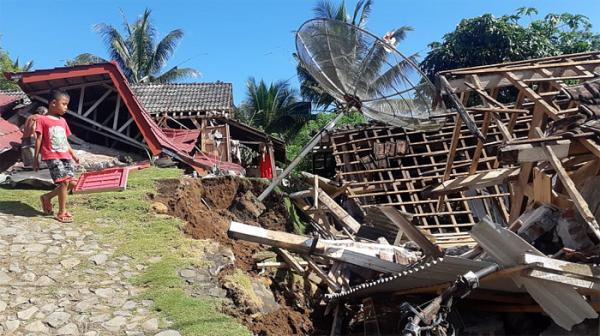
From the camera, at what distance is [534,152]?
15.4 feet

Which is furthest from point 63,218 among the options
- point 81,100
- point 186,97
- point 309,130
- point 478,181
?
→ point 309,130

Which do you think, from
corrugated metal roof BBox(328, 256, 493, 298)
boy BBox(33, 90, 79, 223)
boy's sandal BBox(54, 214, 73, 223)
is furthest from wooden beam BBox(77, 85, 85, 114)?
corrugated metal roof BBox(328, 256, 493, 298)

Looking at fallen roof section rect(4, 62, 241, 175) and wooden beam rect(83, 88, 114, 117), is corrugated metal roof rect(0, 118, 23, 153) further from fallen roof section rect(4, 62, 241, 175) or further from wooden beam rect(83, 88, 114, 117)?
wooden beam rect(83, 88, 114, 117)

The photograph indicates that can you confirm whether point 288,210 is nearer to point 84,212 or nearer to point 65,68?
point 84,212

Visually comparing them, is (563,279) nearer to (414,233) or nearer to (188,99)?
(414,233)

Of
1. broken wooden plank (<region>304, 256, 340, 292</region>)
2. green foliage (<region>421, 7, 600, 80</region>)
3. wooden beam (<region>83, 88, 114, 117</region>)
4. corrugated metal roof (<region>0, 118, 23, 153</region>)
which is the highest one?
green foliage (<region>421, 7, 600, 80</region>)

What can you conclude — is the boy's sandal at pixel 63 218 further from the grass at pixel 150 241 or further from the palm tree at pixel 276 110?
the palm tree at pixel 276 110

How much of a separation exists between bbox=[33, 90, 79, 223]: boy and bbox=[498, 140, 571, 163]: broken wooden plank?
524 centimetres

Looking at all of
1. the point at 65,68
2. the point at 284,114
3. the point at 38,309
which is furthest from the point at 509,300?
the point at 284,114

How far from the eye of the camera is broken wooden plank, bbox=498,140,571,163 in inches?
184

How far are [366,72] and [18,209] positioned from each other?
5.80 m

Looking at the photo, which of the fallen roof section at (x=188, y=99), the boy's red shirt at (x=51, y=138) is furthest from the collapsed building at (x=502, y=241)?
the fallen roof section at (x=188, y=99)

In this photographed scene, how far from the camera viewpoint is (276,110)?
2617 cm

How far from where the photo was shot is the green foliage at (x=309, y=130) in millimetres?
16998
